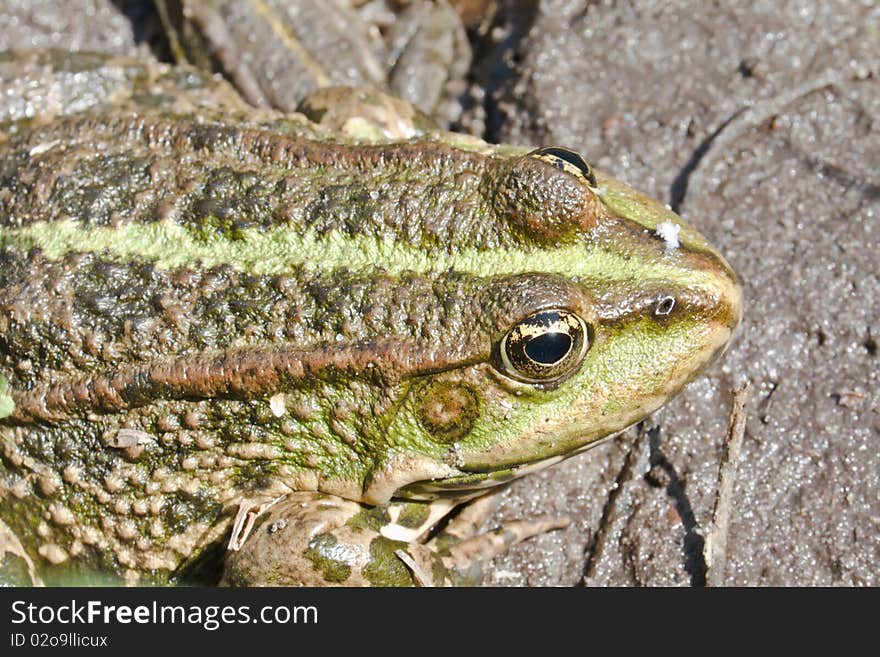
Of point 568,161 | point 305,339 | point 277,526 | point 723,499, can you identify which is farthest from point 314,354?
point 723,499

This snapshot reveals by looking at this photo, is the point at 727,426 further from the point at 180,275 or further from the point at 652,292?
the point at 180,275

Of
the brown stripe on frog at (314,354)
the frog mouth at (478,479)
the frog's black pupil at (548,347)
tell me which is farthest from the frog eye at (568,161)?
the frog mouth at (478,479)

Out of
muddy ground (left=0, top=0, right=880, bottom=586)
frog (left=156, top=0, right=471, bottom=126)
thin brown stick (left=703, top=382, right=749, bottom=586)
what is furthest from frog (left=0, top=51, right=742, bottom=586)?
frog (left=156, top=0, right=471, bottom=126)

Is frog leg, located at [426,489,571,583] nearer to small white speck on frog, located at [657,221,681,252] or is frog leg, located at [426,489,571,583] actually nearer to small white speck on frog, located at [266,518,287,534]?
small white speck on frog, located at [266,518,287,534]

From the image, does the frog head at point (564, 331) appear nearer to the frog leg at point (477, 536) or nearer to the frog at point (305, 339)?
the frog at point (305, 339)

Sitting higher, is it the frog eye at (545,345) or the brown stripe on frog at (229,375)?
the brown stripe on frog at (229,375)

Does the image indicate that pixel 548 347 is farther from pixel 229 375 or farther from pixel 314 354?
pixel 229 375
